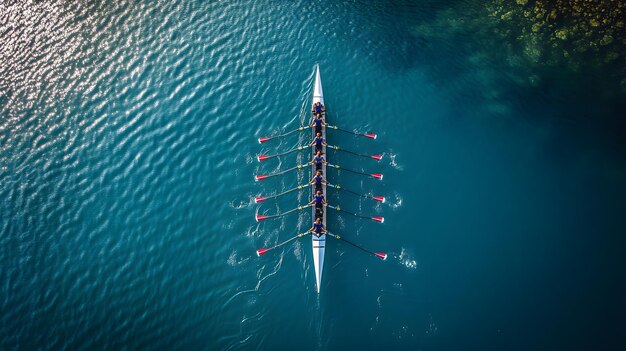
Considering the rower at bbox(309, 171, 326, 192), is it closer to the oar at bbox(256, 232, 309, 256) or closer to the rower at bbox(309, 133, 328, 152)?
the rower at bbox(309, 133, 328, 152)

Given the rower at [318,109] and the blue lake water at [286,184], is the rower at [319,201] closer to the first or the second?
the blue lake water at [286,184]

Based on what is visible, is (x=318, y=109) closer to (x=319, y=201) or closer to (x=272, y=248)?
(x=319, y=201)

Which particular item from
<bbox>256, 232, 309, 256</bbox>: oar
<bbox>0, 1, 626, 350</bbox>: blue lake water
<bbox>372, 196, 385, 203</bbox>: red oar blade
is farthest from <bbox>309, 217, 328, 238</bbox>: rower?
<bbox>372, 196, 385, 203</bbox>: red oar blade

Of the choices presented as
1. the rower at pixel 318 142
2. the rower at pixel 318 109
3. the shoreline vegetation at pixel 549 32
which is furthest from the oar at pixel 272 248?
the shoreline vegetation at pixel 549 32

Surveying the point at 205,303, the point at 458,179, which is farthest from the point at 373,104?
the point at 205,303

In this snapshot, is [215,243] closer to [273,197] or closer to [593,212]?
[273,197]
